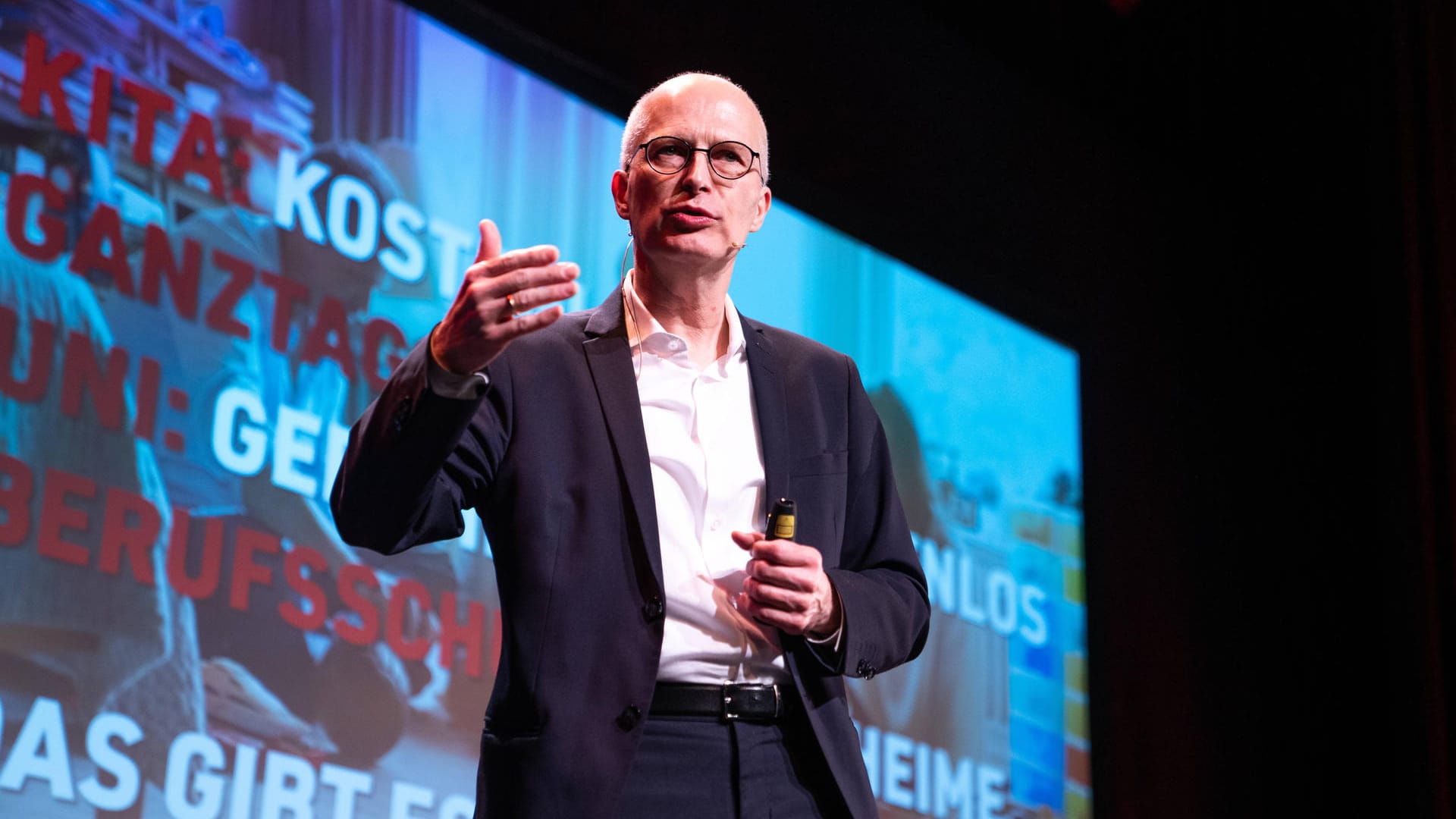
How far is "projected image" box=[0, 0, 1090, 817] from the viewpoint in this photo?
2.52 metres

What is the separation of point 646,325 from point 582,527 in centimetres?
36

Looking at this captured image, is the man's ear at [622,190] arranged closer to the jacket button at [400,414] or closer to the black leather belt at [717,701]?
the jacket button at [400,414]

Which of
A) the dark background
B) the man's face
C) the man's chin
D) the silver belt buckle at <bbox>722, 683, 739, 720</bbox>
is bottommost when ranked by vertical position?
the silver belt buckle at <bbox>722, 683, 739, 720</bbox>

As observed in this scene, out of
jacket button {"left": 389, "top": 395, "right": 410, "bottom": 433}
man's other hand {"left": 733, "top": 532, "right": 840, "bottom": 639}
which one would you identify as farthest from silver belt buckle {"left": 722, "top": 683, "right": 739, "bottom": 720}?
jacket button {"left": 389, "top": 395, "right": 410, "bottom": 433}

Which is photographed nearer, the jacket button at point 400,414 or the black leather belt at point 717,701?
the jacket button at point 400,414

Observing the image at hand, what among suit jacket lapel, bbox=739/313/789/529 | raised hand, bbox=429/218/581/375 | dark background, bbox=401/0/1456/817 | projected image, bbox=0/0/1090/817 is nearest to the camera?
raised hand, bbox=429/218/581/375

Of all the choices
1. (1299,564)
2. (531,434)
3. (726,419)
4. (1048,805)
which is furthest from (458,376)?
(1299,564)

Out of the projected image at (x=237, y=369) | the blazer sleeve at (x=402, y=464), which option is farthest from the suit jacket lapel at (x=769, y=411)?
the projected image at (x=237, y=369)

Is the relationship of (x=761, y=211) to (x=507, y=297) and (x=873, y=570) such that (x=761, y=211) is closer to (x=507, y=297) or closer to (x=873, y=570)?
(x=873, y=570)

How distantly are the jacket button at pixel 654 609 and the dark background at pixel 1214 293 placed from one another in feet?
8.92

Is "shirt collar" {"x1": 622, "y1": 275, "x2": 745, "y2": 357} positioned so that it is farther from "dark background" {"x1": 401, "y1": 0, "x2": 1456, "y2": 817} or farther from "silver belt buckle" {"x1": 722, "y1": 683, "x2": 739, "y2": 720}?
"dark background" {"x1": 401, "y1": 0, "x2": 1456, "y2": 817}

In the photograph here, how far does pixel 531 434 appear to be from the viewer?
1.66 m

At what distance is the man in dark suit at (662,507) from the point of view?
4.89 ft

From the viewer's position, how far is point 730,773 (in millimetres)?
1558
